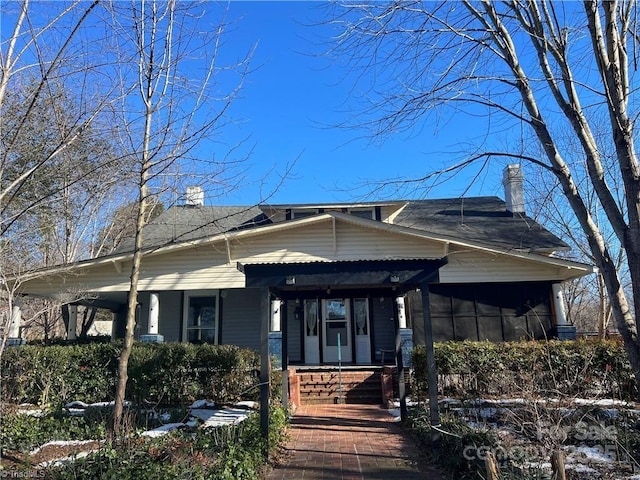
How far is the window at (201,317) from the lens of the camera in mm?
15008

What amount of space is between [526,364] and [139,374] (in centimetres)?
779

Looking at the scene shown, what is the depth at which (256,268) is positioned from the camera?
6.77 metres

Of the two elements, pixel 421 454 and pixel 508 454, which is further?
pixel 421 454

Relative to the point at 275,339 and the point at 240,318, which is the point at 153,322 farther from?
the point at 275,339

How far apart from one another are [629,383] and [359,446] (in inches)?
235

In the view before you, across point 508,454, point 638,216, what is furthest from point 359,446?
point 638,216

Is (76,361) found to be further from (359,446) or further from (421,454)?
(421,454)

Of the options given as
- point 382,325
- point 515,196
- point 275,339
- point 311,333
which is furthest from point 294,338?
point 515,196

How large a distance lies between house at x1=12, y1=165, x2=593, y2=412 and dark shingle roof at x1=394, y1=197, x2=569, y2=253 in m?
0.09

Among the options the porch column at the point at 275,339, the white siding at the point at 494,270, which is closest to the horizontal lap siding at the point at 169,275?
the porch column at the point at 275,339

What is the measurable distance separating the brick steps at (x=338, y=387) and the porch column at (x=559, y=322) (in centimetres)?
535

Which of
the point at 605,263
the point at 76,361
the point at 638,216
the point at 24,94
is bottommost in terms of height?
the point at 76,361

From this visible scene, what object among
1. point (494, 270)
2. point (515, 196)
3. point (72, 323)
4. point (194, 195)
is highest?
point (515, 196)

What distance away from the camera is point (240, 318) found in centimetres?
1520
